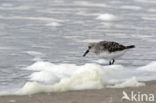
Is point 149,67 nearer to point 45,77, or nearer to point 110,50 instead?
point 110,50

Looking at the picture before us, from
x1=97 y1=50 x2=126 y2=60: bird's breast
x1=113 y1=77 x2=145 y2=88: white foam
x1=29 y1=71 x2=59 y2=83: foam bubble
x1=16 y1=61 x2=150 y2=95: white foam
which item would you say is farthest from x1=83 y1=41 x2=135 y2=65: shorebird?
x1=113 y1=77 x2=145 y2=88: white foam

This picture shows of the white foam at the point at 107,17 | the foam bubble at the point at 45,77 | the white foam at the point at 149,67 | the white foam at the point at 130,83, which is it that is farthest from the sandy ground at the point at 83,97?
the white foam at the point at 107,17

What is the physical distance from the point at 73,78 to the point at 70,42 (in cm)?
384

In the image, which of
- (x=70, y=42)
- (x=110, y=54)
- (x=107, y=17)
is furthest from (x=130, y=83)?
(x=107, y=17)

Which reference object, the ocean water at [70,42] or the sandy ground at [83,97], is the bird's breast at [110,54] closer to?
the ocean water at [70,42]

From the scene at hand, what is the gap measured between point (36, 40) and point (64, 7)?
5136 millimetres

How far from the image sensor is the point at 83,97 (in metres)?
7.39

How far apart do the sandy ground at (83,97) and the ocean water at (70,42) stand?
0.26m

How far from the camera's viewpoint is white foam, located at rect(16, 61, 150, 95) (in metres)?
7.91

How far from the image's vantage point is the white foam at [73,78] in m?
7.91

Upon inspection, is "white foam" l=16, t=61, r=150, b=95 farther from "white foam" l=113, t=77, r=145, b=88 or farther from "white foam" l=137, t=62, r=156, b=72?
"white foam" l=137, t=62, r=156, b=72

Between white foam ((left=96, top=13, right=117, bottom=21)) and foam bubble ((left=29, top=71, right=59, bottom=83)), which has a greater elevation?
foam bubble ((left=29, top=71, right=59, bottom=83))

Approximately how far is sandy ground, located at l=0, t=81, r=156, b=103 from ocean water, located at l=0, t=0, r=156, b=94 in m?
0.26

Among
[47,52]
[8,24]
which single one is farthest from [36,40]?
[8,24]
